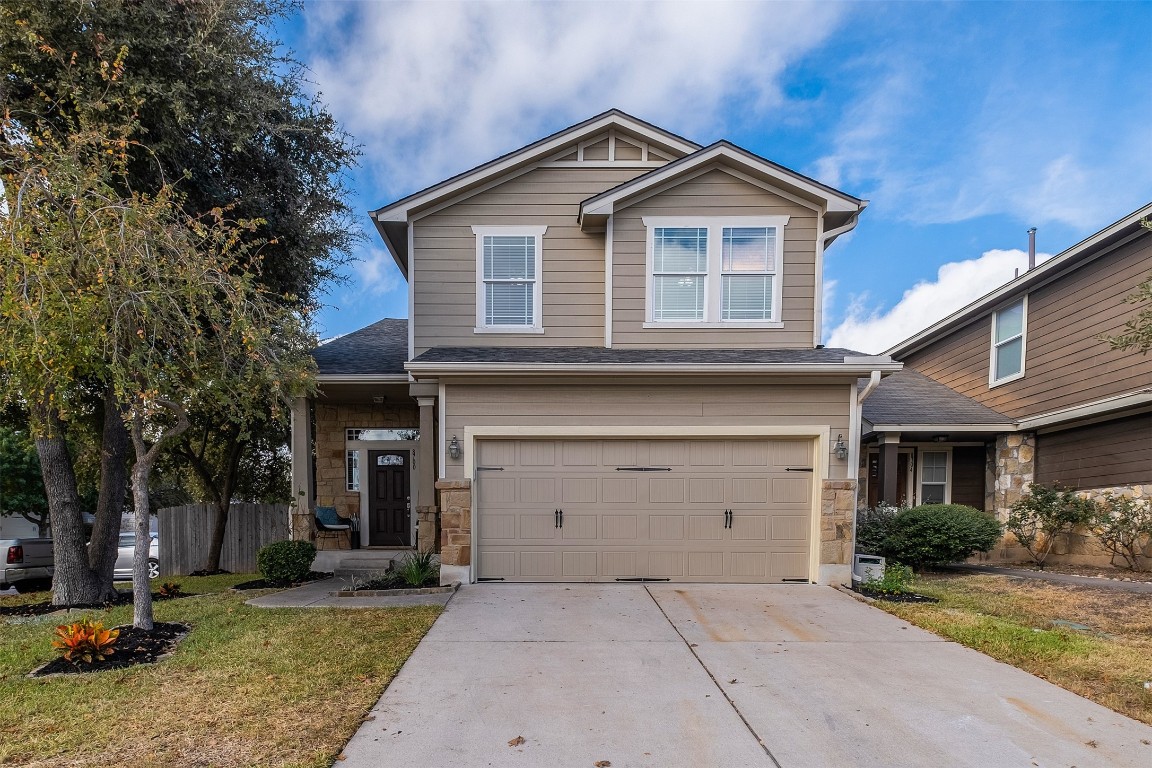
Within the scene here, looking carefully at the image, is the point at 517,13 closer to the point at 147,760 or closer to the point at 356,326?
the point at 356,326

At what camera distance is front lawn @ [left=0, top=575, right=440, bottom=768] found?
3340 mm

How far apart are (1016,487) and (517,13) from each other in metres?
13.6

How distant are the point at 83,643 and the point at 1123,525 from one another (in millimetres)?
13225

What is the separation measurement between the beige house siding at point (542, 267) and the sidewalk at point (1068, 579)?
7435mm

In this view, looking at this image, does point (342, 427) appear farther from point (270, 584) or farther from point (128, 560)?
point (128, 560)

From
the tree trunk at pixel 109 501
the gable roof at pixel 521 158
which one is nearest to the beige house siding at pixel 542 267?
the gable roof at pixel 521 158

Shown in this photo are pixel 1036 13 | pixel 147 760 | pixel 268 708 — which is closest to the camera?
pixel 147 760

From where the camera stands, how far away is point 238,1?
7.61m

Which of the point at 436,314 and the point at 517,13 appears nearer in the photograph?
the point at 436,314

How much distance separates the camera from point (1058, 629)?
601cm

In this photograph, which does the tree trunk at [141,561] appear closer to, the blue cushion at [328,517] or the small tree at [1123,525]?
the blue cushion at [328,517]

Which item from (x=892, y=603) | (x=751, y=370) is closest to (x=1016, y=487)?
(x=892, y=603)

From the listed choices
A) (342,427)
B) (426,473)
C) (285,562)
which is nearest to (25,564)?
(285,562)

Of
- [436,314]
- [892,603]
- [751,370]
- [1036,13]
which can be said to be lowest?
[892,603]
